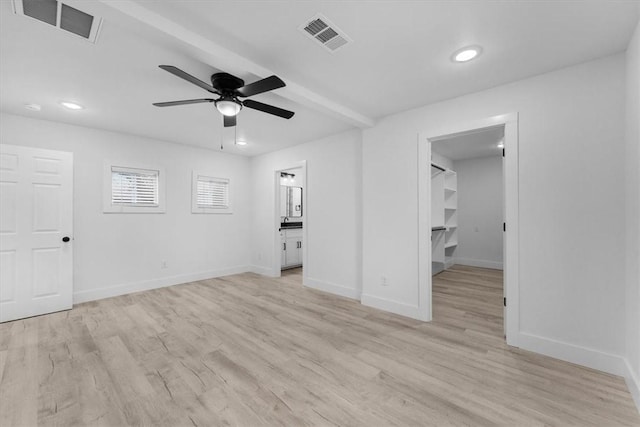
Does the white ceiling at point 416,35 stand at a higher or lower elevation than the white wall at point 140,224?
higher

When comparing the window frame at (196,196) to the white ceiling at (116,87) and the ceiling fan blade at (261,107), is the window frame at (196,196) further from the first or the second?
the ceiling fan blade at (261,107)

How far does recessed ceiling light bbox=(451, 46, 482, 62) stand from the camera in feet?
6.86

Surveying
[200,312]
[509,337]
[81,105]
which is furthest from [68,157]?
[509,337]

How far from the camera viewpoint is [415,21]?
180 cm

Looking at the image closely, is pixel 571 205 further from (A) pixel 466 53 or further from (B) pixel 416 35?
(B) pixel 416 35

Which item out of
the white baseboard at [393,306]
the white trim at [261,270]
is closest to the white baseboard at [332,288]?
the white baseboard at [393,306]

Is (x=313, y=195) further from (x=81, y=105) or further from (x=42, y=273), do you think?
(x=42, y=273)

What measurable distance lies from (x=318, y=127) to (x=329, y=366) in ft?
10.3

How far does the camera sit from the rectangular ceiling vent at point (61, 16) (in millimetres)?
1652

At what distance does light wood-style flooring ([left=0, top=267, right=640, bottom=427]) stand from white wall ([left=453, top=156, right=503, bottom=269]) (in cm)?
326

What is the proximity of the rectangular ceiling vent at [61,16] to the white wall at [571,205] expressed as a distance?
3.31m

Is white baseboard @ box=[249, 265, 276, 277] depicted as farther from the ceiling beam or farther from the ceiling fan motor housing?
the ceiling fan motor housing


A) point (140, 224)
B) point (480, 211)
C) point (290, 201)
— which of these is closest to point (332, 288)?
point (290, 201)

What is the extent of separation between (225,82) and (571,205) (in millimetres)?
Result: 3217
